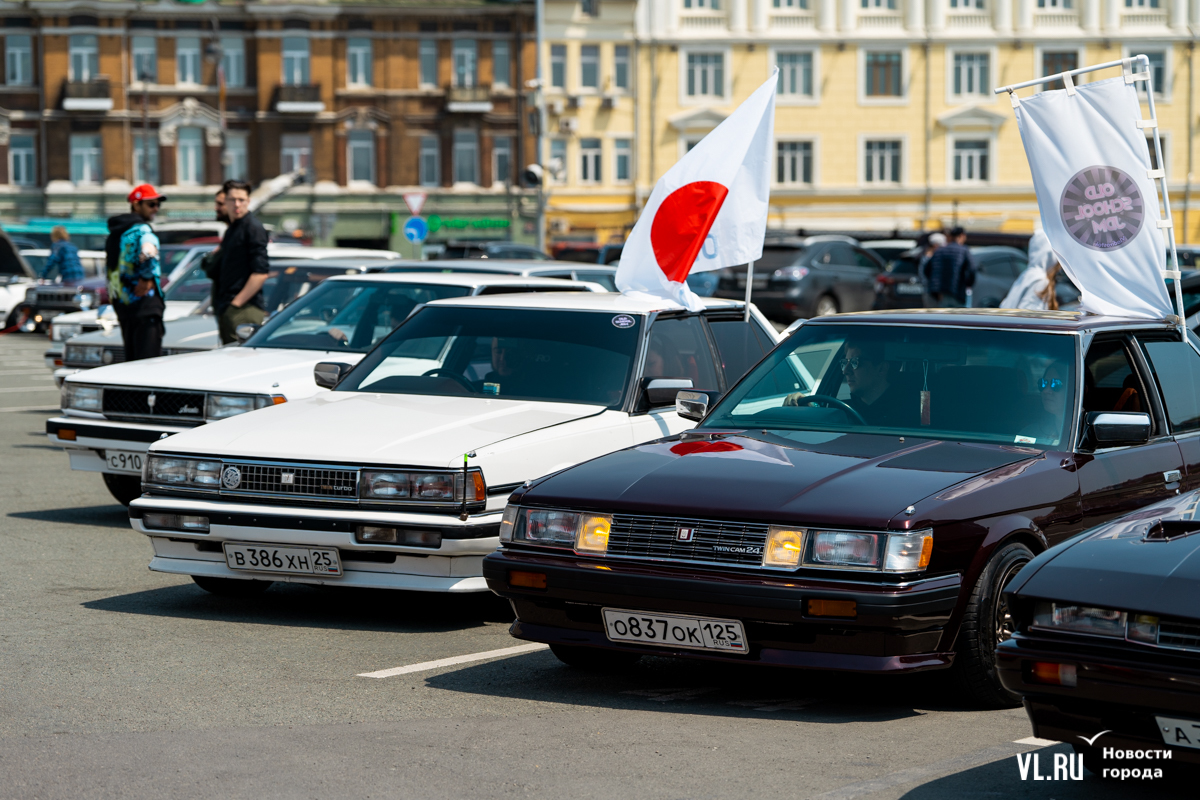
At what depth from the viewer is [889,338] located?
655 centimetres

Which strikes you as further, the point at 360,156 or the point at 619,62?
the point at 619,62

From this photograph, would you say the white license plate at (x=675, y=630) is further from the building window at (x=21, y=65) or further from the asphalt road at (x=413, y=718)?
the building window at (x=21, y=65)

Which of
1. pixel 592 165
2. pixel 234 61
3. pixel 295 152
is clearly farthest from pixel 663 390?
pixel 234 61

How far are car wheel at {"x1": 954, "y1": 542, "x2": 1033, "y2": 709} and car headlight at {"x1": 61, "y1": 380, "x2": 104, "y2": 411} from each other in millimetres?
6205

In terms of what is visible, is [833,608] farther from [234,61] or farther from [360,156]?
[234,61]

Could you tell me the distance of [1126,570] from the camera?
13.8 feet

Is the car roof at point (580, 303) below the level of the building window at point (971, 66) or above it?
below

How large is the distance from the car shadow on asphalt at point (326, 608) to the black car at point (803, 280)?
2191 centimetres

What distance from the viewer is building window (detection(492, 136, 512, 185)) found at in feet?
207

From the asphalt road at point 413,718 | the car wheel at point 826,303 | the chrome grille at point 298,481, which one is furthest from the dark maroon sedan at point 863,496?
the car wheel at point 826,303

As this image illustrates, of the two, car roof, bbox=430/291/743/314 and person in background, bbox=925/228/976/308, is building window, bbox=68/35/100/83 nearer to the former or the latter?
person in background, bbox=925/228/976/308

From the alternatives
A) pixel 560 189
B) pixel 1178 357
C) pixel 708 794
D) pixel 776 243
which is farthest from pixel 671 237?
pixel 560 189

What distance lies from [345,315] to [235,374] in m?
1.16

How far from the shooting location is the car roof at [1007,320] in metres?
6.45
